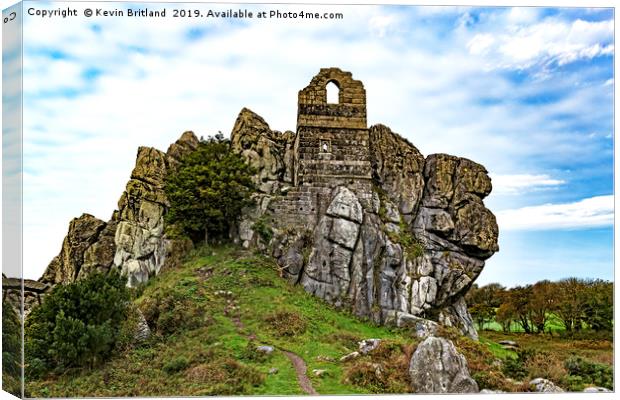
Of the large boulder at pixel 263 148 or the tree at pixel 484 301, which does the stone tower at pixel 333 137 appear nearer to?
the large boulder at pixel 263 148

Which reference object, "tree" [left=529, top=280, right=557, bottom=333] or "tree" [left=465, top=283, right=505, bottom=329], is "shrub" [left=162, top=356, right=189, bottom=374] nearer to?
"tree" [left=529, top=280, right=557, bottom=333]

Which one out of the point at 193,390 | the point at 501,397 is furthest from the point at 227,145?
the point at 501,397

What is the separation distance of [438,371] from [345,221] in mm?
8874

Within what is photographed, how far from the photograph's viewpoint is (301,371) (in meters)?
18.0

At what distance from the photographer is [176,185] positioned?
26812mm

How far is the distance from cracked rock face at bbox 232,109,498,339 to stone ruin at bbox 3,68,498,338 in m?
0.04

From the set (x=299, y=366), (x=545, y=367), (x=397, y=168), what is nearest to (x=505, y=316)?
(x=397, y=168)

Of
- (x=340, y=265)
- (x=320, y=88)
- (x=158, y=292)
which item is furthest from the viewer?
(x=320, y=88)

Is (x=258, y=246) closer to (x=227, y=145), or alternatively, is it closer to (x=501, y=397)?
(x=227, y=145)

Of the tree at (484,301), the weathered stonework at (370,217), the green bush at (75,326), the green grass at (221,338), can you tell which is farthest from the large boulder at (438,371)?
the tree at (484,301)

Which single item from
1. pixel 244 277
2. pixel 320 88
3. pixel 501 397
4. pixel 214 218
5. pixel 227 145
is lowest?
pixel 501 397

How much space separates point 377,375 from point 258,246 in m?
9.72

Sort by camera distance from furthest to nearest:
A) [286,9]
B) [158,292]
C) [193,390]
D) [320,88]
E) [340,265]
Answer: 1. [320,88]
2. [340,265]
3. [158,292]
4. [286,9]
5. [193,390]

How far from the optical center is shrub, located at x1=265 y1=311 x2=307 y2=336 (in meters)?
20.7
